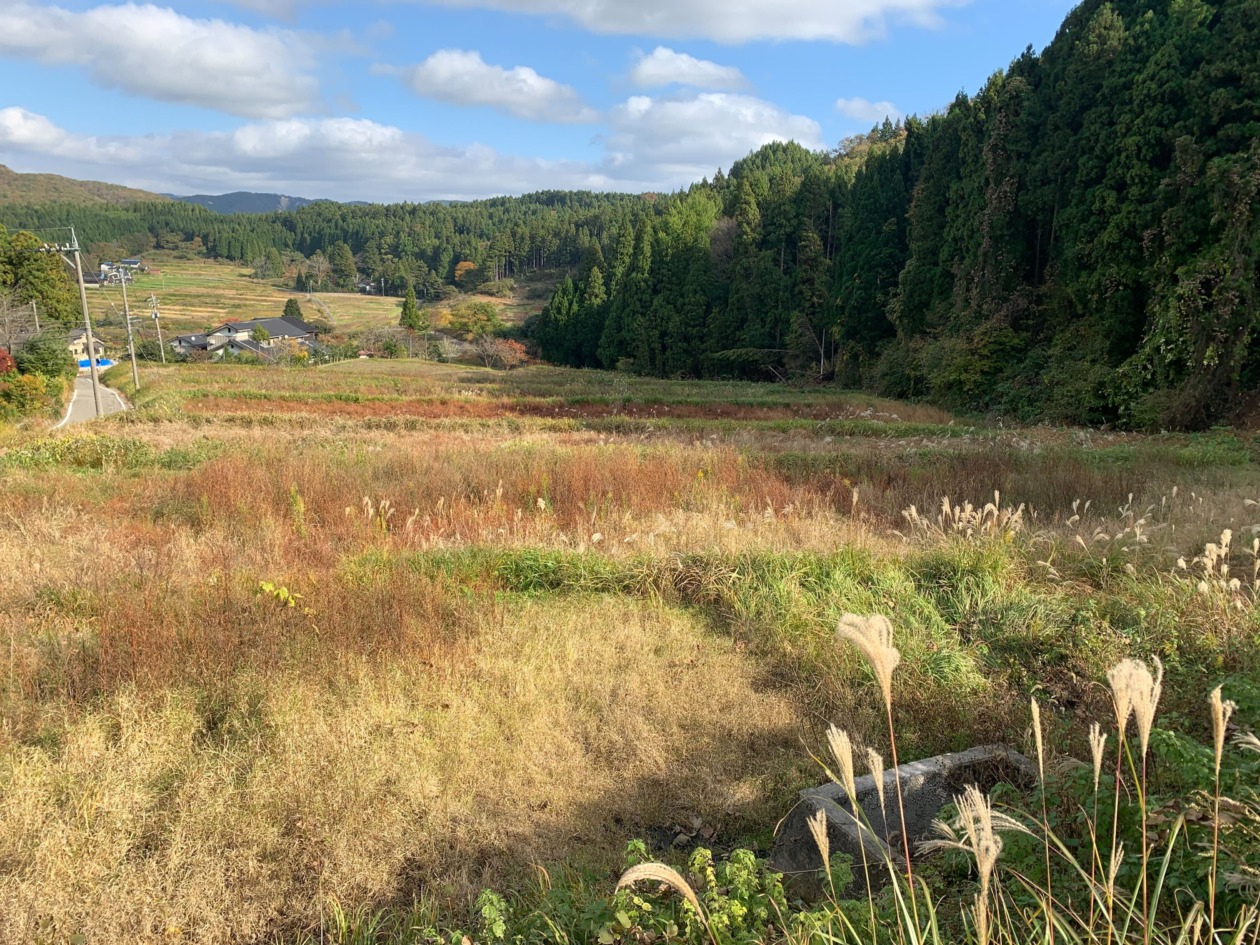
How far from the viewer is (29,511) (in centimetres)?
832

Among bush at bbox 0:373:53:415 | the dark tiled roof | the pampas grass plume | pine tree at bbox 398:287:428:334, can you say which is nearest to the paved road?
bush at bbox 0:373:53:415

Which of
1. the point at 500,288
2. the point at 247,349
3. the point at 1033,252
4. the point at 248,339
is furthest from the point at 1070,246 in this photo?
the point at 500,288

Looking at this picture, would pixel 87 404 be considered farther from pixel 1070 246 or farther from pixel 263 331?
pixel 1070 246

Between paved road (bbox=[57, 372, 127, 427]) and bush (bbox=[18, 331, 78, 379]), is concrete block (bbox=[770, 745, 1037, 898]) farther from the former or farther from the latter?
bush (bbox=[18, 331, 78, 379])

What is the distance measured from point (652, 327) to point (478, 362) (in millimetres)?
19933

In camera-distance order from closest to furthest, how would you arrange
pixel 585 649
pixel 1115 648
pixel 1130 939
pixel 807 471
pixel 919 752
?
pixel 1130 939
pixel 919 752
pixel 1115 648
pixel 585 649
pixel 807 471

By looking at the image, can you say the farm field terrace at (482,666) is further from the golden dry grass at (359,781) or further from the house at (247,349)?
the house at (247,349)

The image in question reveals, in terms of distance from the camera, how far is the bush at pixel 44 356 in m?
38.0

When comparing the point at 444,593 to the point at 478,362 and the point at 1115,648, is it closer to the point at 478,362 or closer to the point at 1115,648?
the point at 1115,648

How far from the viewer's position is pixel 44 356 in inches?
1551

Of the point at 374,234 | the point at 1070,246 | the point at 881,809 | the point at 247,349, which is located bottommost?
the point at 247,349

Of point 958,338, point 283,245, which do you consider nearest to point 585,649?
point 958,338

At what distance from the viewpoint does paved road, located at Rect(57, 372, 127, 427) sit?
113ft

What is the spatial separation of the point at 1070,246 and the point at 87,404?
4666 cm
